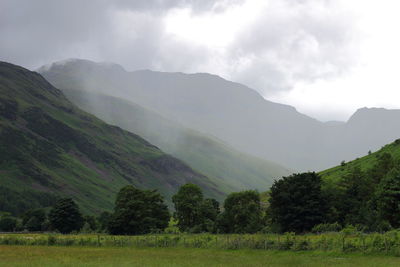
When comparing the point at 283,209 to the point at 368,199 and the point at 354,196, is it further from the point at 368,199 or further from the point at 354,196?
the point at 368,199

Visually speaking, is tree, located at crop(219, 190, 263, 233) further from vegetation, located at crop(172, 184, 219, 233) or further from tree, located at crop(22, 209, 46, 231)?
tree, located at crop(22, 209, 46, 231)

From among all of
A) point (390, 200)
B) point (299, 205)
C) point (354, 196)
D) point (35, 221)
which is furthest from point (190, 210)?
point (35, 221)

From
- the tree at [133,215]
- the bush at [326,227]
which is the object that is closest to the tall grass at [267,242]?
the bush at [326,227]

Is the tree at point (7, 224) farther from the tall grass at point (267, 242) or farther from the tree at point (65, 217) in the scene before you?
the tall grass at point (267, 242)

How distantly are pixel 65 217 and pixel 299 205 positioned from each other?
296 feet

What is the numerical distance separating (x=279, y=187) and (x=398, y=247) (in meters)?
52.9

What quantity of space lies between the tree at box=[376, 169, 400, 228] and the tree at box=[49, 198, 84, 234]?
108 m

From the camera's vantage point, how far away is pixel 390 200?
8781cm

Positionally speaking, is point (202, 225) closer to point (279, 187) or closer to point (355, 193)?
point (279, 187)

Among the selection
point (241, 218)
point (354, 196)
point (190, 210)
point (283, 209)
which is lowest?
point (241, 218)

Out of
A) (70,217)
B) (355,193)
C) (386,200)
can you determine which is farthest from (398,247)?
(70,217)

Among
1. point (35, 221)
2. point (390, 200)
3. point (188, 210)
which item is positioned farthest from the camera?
point (35, 221)

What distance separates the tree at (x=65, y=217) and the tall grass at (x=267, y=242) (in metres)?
48.4

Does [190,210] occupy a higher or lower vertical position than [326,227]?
higher
